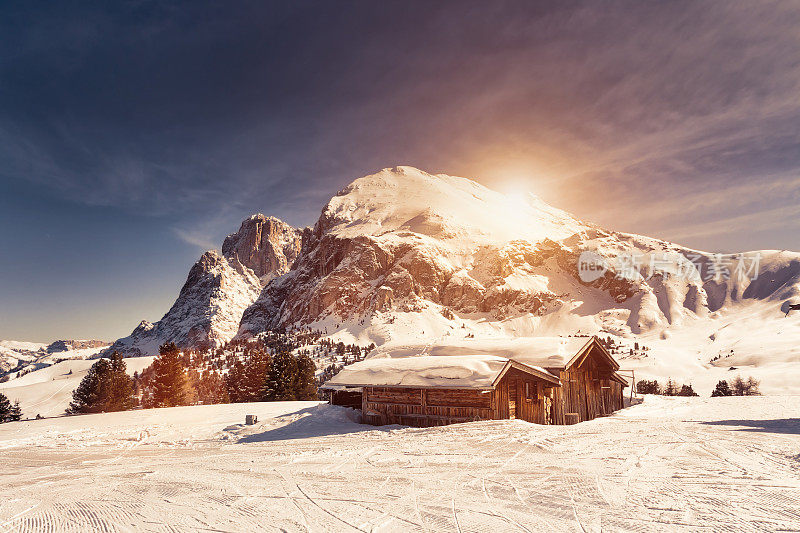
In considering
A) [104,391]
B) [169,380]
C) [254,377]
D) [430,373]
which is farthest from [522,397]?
[104,391]

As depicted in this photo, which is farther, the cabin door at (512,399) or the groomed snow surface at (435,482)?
the cabin door at (512,399)

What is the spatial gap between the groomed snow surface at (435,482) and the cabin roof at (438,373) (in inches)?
89.8

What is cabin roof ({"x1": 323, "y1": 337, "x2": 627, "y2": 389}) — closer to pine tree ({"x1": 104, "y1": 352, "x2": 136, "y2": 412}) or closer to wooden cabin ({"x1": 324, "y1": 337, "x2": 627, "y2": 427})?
wooden cabin ({"x1": 324, "y1": 337, "x2": 627, "y2": 427})

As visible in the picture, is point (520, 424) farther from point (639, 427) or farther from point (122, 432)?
point (122, 432)

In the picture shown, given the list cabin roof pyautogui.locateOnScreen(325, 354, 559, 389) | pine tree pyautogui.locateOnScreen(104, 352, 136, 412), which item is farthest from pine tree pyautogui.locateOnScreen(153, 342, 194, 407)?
cabin roof pyautogui.locateOnScreen(325, 354, 559, 389)

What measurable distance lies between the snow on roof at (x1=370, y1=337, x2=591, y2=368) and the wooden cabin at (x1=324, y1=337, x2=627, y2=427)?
0.06 meters

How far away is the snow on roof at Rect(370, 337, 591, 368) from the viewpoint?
76.1 ft

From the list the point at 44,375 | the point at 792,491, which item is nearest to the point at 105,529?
the point at 792,491

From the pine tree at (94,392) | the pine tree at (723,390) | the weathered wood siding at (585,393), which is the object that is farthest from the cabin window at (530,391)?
the pine tree at (723,390)

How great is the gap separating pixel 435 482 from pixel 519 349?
57.4 ft

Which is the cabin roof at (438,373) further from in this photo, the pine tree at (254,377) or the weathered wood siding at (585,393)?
the pine tree at (254,377)

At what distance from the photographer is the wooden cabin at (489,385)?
63.7 ft

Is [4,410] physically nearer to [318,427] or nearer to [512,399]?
[318,427]

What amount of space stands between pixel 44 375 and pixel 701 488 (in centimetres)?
22909
